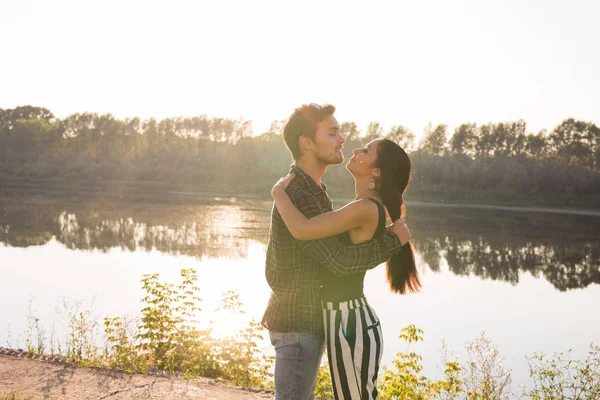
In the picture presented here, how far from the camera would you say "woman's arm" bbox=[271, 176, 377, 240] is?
2.74 metres

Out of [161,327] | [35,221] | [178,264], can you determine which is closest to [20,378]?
[161,327]

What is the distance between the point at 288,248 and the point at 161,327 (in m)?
5.23

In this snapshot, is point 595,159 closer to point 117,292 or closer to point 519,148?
point 519,148

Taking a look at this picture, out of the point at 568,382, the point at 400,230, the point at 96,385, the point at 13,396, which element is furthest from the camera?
the point at 568,382

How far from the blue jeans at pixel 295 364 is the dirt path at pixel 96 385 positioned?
3.00 metres

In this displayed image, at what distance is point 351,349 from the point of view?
275 cm

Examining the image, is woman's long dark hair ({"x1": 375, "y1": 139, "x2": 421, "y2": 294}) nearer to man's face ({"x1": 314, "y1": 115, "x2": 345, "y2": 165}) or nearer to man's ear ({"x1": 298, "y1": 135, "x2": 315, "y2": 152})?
man's face ({"x1": 314, "y1": 115, "x2": 345, "y2": 165})

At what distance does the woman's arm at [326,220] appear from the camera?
8.98 ft

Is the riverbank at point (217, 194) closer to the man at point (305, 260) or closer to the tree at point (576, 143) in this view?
the tree at point (576, 143)

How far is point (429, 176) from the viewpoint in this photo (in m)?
69.4

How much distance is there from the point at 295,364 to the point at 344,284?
1.47 feet

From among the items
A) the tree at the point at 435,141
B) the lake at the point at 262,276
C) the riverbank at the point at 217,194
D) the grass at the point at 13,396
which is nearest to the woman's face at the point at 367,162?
the grass at the point at 13,396

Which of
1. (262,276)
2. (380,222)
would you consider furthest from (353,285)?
(262,276)

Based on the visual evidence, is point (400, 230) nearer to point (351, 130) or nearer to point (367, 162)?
point (367, 162)
